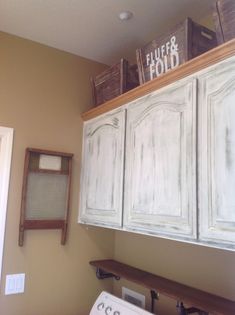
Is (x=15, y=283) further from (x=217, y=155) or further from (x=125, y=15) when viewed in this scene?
(x=125, y=15)

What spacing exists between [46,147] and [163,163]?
1002 mm

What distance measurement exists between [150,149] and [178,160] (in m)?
0.23

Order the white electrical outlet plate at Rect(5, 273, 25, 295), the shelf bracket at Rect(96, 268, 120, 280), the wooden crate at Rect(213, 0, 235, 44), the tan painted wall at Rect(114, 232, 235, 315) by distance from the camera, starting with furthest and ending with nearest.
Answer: the shelf bracket at Rect(96, 268, 120, 280), the white electrical outlet plate at Rect(5, 273, 25, 295), the tan painted wall at Rect(114, 232, 235, 315), the wooden crate at Rect(213, 0, 235, 44)

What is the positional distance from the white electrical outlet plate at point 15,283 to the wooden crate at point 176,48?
58.4 inches

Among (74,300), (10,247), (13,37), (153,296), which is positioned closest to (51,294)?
(74,300)

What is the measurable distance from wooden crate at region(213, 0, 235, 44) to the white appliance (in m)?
1.45

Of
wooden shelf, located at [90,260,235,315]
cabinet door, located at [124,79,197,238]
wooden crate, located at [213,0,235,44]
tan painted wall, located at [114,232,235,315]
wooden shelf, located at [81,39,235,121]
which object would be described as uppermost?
wooden crate, located at [213,0,235,44]

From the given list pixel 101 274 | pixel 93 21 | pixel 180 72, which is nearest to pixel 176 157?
pixel 180 72

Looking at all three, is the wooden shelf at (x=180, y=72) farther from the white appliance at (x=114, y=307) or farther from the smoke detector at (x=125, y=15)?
the white appliance at (x=114, y=307)

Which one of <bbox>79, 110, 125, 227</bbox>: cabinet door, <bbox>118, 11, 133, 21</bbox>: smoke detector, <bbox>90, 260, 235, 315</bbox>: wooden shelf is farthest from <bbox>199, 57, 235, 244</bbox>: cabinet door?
<bbox>118, 11, 133, 21</bbox>: smoke detector

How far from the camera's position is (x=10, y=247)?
1.99 m

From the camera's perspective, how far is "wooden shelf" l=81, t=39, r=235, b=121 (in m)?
1.28

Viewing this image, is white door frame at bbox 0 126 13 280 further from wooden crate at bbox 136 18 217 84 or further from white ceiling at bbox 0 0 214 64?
wooden crate at bbox 136 18 217 84

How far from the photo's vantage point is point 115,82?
6.75ft
